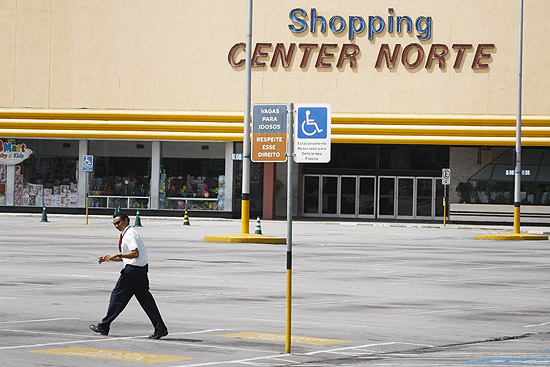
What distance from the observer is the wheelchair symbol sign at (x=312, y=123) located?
1333cm

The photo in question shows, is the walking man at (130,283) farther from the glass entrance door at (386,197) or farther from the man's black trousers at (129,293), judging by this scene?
the glass entrance door at (386,197)

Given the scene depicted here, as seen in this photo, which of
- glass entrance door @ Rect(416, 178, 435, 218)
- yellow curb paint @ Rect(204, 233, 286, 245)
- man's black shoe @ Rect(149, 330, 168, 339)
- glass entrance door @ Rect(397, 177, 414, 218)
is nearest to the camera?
man's black shoe @ Rect(149, 330, 168, 339)

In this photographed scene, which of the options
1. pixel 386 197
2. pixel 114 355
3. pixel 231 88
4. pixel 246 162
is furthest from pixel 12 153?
pixel 114 355

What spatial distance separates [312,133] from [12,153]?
170 ft

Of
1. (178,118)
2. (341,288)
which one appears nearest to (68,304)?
(341,288)

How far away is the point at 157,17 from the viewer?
61.4 metres

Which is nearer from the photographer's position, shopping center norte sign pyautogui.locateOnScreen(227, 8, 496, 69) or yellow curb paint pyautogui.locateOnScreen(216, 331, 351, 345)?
yellow curb paint pyautogui.locateOnScreen(216, 331, 351, 345)

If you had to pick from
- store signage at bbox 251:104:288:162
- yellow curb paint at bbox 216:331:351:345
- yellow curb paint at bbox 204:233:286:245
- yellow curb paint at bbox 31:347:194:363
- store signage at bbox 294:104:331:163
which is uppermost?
store signage at bbox 251:104:288:162

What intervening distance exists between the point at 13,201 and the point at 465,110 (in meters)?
25.0

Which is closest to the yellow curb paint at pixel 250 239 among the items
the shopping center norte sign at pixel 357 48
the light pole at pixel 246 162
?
the light pole at pixel 246 162

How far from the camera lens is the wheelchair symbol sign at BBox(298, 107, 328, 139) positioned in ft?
43.7

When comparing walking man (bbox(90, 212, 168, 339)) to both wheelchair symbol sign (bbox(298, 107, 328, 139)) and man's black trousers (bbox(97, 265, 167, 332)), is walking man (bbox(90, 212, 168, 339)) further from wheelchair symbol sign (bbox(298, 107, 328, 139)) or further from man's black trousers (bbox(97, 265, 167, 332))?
wheelchair symbol sign (bbox(298, 107, 328, 139))

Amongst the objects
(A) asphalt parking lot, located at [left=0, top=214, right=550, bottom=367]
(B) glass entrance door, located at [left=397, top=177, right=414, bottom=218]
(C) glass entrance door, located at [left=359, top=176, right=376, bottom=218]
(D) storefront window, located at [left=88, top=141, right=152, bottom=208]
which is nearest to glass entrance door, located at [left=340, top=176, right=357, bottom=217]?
(C) glass entrance door, located at [left=359, top=176, right=376, bottom=218]

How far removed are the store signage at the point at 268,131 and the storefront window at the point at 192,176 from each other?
124 feet
